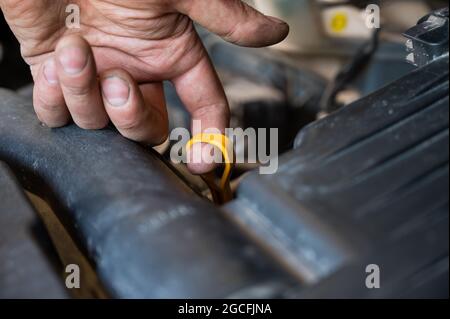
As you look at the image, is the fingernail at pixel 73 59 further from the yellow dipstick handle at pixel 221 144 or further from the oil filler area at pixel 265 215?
the yellow dipstick handle at pixel 221 144

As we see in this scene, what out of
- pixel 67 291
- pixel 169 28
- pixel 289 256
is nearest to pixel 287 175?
pixel 289 256

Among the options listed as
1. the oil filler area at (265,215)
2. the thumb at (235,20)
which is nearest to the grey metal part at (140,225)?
the oil filler area at (265,215)

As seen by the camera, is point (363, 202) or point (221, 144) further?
point (221, 144)

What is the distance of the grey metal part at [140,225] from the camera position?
0.46 metres

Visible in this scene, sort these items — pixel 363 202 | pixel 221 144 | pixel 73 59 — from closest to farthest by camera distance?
pixel 363 202, pixel 73 59, pixel 221 144

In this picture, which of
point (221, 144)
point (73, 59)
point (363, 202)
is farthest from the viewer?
point (221, 144)

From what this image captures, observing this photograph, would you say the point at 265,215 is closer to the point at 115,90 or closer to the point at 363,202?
the point at 363,202

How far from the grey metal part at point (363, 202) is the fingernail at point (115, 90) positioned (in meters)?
0.30

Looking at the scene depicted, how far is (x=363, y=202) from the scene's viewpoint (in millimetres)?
493

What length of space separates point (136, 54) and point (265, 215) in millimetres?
494

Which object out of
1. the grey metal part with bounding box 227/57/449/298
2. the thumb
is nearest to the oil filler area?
the grey metal part with bounding box 227/57/449/298

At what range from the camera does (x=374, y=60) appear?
5.10 ft

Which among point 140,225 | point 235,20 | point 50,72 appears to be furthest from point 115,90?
point 140,225

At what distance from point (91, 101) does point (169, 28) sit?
225 millimetres
